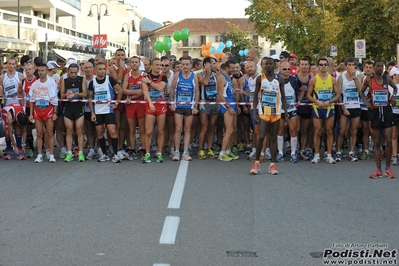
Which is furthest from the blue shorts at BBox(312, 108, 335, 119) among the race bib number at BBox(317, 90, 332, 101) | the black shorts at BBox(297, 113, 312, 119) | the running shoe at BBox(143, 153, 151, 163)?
the running shoe at BBox(143, 153, 151, 163)

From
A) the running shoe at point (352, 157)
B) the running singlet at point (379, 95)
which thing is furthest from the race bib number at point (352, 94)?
the running singlet at point (379, 95)

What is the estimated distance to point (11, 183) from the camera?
10688 millimetres

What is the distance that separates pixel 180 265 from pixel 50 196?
13.1ft

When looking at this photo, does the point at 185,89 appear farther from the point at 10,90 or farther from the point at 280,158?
the point at 10,90

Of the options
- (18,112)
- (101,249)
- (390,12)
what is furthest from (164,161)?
(390,12)

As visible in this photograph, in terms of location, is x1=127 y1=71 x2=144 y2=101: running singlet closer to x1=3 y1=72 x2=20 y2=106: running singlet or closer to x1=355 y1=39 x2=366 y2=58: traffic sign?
x1=3 y1=72 x2=20 y2=106: running singlet

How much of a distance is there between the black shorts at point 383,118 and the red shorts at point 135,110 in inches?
184

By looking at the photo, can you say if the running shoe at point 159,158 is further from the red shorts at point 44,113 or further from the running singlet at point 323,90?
the running singlet at point 323,90

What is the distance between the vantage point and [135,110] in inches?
536

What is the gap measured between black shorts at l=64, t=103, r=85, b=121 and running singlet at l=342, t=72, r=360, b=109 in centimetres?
532

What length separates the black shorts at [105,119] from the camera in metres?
13.3

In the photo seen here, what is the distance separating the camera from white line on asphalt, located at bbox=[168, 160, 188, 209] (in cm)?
886

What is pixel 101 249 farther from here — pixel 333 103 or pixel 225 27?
pixel 225 27

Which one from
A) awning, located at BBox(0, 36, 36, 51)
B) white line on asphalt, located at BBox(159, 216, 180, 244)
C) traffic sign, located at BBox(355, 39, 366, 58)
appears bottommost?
white line on asphalt, located at BBox(159, 216, 180, 244)
